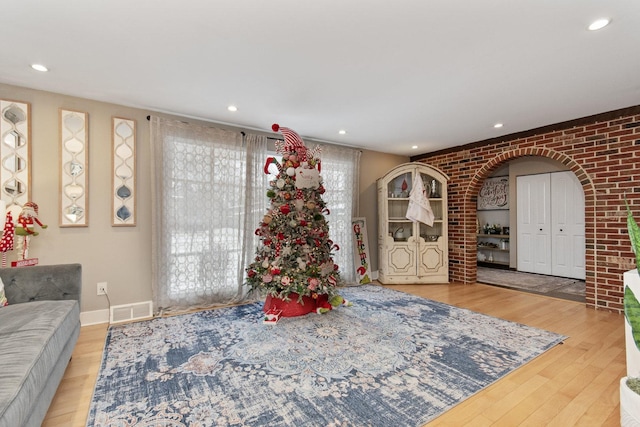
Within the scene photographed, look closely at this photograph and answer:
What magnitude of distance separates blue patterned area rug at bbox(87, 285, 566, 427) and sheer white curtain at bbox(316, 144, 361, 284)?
4.81ft

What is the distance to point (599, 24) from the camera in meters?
1.87

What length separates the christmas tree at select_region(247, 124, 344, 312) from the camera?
3.18m

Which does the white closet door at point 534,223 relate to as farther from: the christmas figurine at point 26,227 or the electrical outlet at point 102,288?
the christmas figurine at point 26,227

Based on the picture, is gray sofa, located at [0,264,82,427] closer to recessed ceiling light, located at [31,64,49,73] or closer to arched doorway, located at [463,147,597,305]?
recessed ceiling light, located at [31,64,49,73]

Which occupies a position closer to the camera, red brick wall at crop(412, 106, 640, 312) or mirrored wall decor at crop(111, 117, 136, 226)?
mirrored wall decor at crop(111, 117, 136, 226)

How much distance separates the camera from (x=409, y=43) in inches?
80.8

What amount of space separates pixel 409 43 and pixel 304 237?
6.97ft

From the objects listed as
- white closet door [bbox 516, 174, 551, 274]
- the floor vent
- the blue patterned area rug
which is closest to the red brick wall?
the blue patterned area rug

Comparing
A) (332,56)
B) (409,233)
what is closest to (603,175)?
(409,233)

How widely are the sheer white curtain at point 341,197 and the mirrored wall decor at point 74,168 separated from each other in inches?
116

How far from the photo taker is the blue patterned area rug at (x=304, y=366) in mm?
1655

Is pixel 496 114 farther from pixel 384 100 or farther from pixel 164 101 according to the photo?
pixel 164 101

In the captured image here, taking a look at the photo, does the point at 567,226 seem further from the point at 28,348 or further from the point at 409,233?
the point at 28,348

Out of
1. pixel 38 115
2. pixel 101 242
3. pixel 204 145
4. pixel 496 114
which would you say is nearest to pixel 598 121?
pixel 496 114
